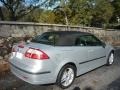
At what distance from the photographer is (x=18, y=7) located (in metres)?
16.8

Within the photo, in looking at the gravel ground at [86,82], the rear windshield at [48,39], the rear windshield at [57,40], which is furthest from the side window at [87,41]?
the gravel ground at [86,82]

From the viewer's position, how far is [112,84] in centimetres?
557

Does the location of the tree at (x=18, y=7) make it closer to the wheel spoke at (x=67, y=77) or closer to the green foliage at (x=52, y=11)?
the green foliage at (x=52, y=11)

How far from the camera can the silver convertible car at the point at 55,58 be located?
4.59 m

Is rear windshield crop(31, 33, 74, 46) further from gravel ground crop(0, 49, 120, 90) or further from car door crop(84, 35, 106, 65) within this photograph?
gravel ground crop(0, 49, 120, 90)

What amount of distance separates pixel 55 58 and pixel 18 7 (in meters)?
13.1

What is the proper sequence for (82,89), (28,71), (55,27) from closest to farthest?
(28,71), (82,89), (55,27)

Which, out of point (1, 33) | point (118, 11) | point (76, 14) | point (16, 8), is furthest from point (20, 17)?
point (118, 11)

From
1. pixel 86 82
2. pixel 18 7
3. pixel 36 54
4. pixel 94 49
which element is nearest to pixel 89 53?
pixel 94 49

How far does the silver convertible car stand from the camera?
4.59 metres

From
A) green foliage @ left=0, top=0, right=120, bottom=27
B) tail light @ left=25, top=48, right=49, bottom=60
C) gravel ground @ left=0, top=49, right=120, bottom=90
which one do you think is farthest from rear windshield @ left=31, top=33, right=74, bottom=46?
green foliage @ left=0, top=0, right=120, bottom=27

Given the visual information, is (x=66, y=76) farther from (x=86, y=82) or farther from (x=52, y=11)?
(x=52, y=11)

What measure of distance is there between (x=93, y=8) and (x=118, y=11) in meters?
8.98

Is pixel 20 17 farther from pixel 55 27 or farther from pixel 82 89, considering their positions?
pixel 82 89
